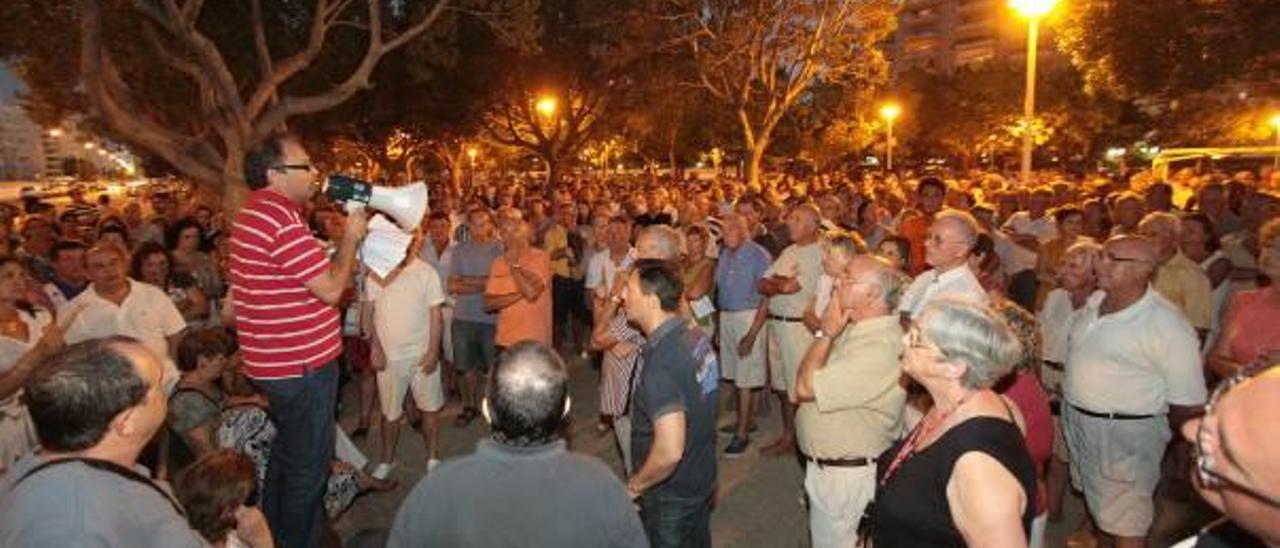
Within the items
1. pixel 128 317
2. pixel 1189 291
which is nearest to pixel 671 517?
pixel 128 317

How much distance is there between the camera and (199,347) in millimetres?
4840

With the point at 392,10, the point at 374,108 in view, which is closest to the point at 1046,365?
the point at 392,10

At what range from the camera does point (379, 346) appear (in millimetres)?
6164

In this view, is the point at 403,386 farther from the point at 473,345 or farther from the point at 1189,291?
the point at 1189,291

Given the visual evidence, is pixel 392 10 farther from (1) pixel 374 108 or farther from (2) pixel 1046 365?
(2) pixel 1046 365

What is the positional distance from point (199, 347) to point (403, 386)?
168 centimetres

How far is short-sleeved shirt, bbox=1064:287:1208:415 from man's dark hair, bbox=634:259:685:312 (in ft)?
7.82

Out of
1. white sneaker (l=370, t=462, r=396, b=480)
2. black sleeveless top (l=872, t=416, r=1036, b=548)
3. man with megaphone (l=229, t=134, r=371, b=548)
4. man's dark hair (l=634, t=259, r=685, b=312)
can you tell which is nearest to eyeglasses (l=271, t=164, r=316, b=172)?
man with megaphone (l=229, t=134, r=371, b=548)

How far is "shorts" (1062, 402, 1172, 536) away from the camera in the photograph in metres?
4.20

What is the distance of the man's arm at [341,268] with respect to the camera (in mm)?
3633

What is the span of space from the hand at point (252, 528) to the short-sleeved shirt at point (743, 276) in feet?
14.6

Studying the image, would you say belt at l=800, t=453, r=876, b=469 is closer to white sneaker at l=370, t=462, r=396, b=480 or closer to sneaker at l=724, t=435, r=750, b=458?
sneaker at l=724, t=435, r=750, b=458

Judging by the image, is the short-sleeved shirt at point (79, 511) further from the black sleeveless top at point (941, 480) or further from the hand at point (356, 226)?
the black sleeveless top at point (941, 480)

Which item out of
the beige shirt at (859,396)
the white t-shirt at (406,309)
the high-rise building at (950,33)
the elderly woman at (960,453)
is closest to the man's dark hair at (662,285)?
the beige shirt at (859,396)
